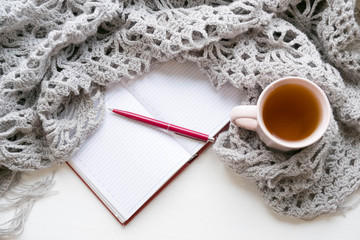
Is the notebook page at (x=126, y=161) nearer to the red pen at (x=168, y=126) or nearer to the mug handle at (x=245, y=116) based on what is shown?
the red pen at (x=168, y=126)

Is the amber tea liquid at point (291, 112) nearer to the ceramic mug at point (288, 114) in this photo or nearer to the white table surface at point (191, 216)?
the ceramic mug at point (288, 114)

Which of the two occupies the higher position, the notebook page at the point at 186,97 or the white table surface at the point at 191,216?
the notebook page at the point at 186,97

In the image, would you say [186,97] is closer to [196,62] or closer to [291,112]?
[196,62]

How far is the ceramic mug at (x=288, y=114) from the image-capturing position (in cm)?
64

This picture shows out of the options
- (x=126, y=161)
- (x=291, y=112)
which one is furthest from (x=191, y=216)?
(x=291, y=112)

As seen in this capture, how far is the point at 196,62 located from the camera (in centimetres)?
76

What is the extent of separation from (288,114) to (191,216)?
9.9 inches

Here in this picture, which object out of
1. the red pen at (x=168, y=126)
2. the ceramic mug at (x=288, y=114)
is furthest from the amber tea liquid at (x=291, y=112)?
the red pen at (x=168, y=126)

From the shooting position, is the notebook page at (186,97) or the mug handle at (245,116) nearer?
the mug handle at (245,116)

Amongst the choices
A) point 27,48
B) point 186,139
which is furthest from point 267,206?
point 27,48

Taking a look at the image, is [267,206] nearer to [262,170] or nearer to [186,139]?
[262,170]

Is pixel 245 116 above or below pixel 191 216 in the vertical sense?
above

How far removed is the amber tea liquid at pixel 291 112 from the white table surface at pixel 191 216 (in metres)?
0.13

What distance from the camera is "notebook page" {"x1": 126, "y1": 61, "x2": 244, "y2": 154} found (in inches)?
29.4
